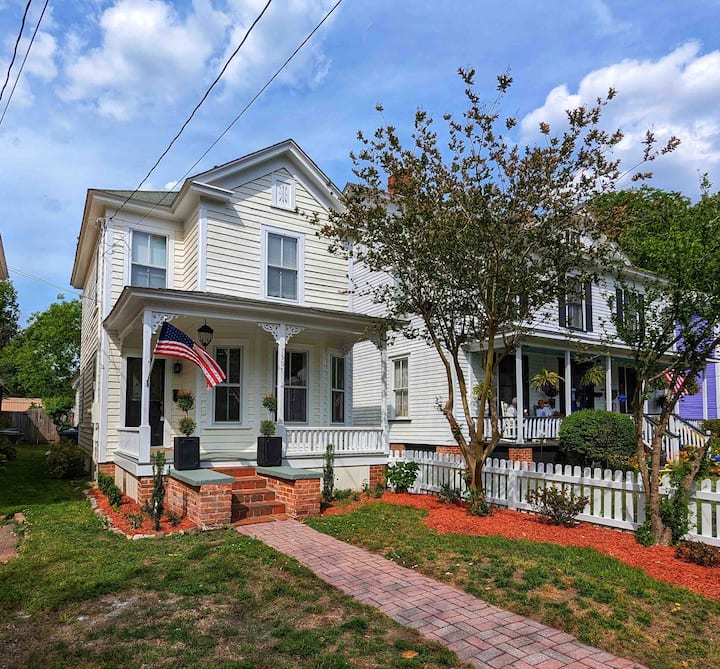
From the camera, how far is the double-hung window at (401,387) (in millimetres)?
17281

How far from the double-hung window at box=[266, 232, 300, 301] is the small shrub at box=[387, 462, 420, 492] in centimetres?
459

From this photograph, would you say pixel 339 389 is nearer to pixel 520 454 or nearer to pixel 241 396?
pixel 241 396

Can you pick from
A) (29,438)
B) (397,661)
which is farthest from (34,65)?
(29,438)

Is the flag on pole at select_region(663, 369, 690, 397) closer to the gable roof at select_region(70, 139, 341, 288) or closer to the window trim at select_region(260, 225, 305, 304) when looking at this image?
the gable roof at select_region(70, 139, 341, 288)

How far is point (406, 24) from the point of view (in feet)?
21.8

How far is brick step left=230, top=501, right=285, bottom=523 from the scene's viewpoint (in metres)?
8.66

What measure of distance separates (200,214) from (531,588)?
32.7ft

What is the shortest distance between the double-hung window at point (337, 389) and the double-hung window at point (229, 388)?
7.71ft

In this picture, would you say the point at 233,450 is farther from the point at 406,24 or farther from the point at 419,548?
the point at 406,24

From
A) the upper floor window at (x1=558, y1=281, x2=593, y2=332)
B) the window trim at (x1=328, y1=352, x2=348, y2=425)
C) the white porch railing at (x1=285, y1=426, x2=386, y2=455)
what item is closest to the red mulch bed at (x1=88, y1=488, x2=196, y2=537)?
the white porch railing at (x1=285, y1=426, x2=386, y2=455)

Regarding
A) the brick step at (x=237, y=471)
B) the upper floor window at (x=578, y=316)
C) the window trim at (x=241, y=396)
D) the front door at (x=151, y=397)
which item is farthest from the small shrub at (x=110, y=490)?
the upper floor window at (x=578, y=316)

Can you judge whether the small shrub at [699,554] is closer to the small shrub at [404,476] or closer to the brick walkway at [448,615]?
the brick walkway at [448,615]

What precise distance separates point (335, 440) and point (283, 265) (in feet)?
14.3

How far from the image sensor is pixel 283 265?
13.3 meters
